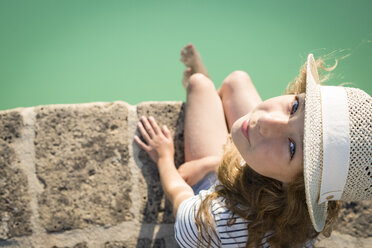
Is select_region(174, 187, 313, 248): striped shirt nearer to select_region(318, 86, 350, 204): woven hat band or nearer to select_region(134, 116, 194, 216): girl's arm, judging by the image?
select_region(134, 116, 194, 216): girl's arm

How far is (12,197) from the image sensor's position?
1.07 m

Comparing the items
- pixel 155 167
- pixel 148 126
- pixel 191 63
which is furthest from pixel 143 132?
pixel 191 63

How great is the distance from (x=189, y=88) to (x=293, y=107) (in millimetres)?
576

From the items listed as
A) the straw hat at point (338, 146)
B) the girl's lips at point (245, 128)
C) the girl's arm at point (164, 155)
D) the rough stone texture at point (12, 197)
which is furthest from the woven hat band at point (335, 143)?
the rough stone texture at point (12, 197)

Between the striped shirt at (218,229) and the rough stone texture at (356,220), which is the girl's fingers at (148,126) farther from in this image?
the rough stone texture at (356,220)

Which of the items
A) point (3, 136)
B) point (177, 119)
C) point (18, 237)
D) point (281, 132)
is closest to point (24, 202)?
point (18, 237)

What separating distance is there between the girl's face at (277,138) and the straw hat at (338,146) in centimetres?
7

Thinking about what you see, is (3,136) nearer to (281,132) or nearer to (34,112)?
(34,112)

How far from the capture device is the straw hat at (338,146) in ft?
2.11

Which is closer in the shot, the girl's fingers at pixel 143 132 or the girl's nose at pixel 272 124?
the girl's nose at pixel 272 124

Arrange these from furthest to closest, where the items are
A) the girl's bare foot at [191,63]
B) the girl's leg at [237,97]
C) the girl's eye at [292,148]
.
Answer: the girl's bare foot at [191,63], the girl's leg at [237,97], the girl's eye at [292,148]

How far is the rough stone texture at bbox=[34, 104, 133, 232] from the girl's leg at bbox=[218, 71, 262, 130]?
0.47m

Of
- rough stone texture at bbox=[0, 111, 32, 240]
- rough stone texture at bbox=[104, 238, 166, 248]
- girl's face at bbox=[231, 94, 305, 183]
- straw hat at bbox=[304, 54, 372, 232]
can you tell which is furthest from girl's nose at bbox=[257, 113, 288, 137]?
rough stone texture at bbox=[0, 111, 32, 240]

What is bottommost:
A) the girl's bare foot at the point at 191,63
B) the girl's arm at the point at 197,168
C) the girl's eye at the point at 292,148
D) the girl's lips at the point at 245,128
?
the girl's arm at the point at 197,168
